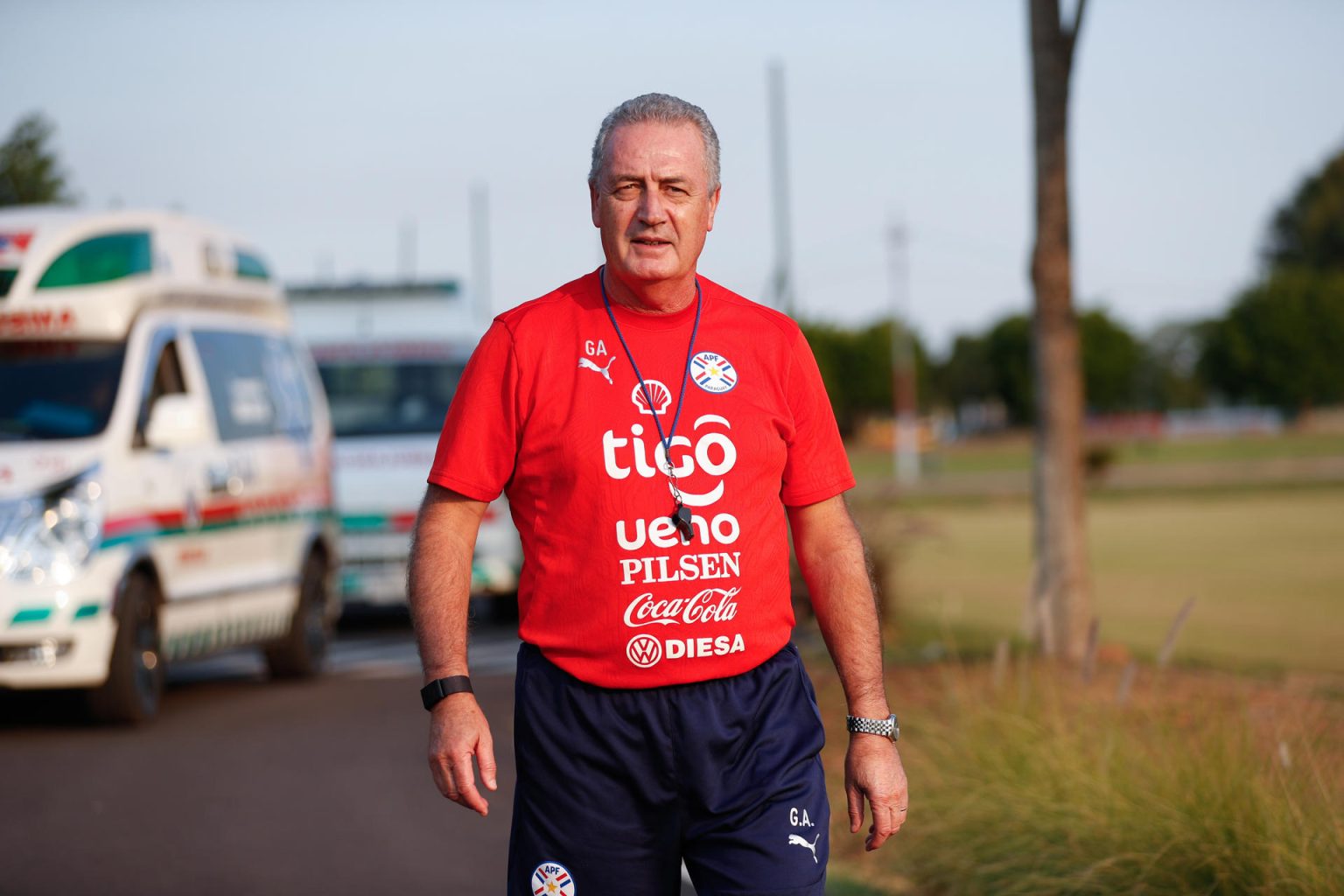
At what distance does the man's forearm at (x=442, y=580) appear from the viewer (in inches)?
138

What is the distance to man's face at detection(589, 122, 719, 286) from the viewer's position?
3.53m

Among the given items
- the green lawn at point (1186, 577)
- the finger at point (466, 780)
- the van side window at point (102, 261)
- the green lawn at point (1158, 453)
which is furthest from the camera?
the green lawn at point (1158, 453)

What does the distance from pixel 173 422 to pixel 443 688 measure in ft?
21.4

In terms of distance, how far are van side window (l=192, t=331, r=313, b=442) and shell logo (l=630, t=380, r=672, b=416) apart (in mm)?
7672

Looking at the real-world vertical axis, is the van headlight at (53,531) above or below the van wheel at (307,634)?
above

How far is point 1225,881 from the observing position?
16.6 feet

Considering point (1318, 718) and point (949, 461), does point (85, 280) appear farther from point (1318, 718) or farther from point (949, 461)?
point (949, 461)

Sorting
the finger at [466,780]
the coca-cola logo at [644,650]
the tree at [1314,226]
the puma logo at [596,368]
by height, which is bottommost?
the finger at [466,780]

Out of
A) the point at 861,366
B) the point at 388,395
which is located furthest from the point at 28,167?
the point at 861,366

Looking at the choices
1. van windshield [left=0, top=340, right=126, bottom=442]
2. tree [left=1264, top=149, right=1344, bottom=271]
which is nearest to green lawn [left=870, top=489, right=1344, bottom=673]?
van windshield [left=0, top=340, right=126, bottom=442]


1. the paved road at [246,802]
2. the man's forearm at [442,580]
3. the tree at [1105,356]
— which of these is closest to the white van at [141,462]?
the paved road at [246,802]

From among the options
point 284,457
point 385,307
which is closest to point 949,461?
point 385,307

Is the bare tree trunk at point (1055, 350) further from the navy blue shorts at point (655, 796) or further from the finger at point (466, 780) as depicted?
the finger at point (466, 780)

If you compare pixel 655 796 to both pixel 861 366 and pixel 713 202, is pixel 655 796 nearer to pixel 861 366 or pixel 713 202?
pixel 713 202
